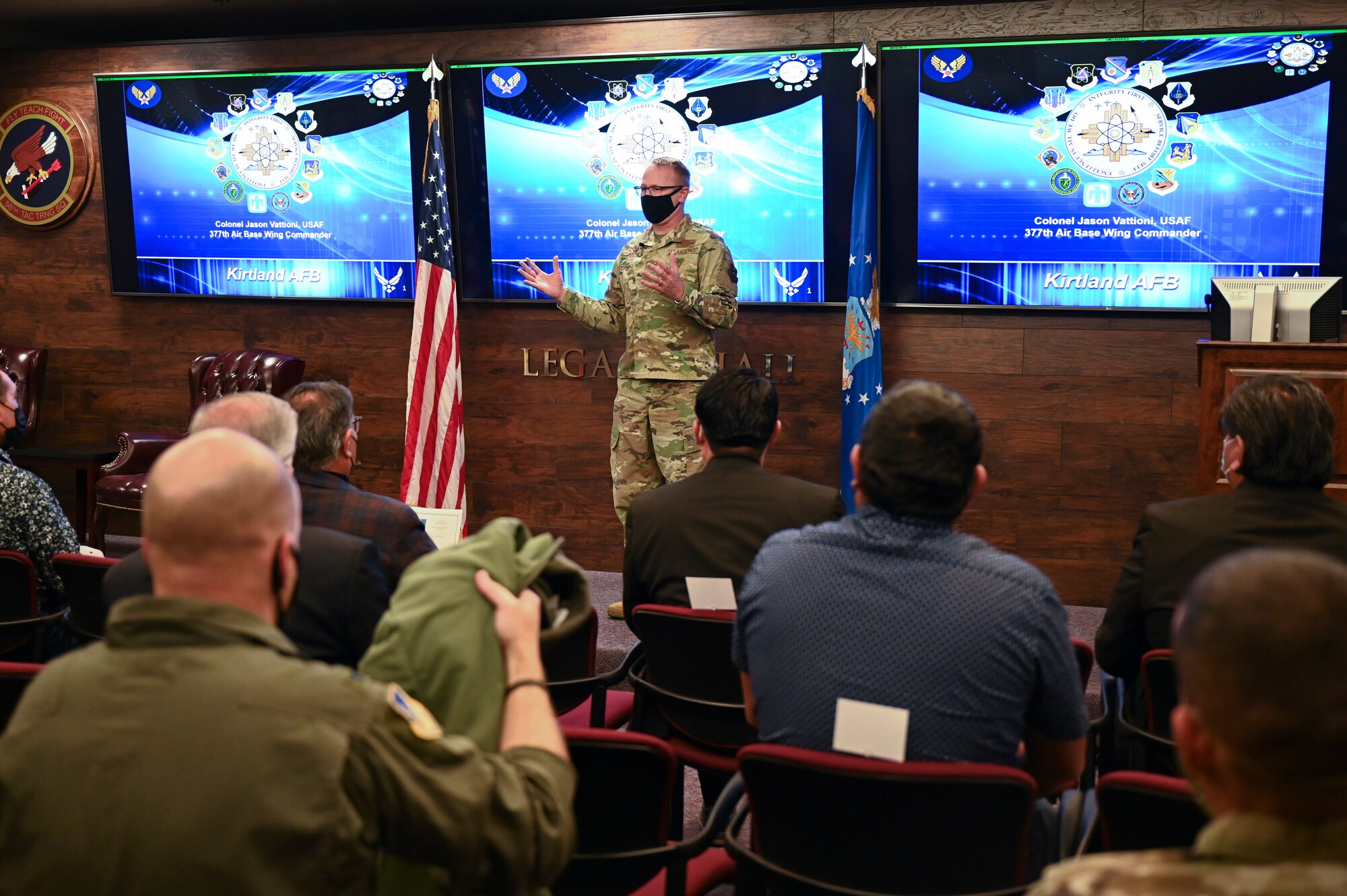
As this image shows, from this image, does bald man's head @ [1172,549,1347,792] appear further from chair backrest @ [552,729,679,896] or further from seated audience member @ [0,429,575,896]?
chair backrest @ [552,729,679,896]

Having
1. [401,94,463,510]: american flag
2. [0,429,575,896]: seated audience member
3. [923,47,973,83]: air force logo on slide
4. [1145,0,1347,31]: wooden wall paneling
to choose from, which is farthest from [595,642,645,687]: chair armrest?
[1145,0,1347,31]: wooden wall paneling

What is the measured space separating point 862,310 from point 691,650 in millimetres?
3167

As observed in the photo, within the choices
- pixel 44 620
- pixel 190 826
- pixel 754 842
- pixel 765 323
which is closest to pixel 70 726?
pixel 190 826

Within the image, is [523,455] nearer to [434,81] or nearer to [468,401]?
[468,401]

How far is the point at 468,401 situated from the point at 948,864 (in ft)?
16.0

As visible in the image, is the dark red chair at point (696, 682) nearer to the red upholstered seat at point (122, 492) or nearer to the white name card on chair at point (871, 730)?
the white name card on chair at point (871, 730)

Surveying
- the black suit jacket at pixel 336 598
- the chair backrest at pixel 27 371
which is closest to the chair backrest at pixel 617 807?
the black suit jacket at pixel 336 598

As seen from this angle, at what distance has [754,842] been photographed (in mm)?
1972

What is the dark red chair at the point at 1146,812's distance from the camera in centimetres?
170

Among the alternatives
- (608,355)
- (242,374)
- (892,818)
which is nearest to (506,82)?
(608,355)

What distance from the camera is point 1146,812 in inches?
68.4

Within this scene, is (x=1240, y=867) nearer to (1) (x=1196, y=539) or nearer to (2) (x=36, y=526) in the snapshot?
(1) (x=1196, y=539)

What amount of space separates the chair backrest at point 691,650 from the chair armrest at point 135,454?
4.25m

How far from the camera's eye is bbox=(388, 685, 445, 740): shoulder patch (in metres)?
1.26
